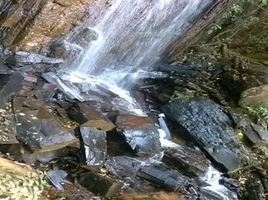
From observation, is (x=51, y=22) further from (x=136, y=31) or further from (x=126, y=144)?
(x=126, y=144)

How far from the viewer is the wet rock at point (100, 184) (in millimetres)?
4773

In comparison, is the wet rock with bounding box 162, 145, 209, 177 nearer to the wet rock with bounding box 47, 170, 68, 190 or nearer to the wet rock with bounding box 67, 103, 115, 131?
the wet rock with bounding box 67, 103, 115, 131

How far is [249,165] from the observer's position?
6.96 m

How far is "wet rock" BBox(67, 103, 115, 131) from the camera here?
5766 millimetres

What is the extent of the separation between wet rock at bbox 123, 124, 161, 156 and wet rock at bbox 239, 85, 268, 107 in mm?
3006

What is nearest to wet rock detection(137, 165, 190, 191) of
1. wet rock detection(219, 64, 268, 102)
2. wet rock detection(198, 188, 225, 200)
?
wet rock detection(198, 188, 225, 200)

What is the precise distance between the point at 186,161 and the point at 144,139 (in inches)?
30.6

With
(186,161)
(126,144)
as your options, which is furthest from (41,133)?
(186,161)

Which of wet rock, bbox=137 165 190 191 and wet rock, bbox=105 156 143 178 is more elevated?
wet rock, bbox=137 165 190 191

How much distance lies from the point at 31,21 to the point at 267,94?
5.15m

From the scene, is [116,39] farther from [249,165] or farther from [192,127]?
[249,165]

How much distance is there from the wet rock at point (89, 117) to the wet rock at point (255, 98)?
3723 millimetres

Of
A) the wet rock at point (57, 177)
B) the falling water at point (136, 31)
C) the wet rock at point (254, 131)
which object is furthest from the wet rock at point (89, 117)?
the wet rock at point (254, 131)

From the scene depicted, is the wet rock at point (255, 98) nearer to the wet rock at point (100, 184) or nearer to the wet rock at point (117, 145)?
the wet rock at point (117, 145)
